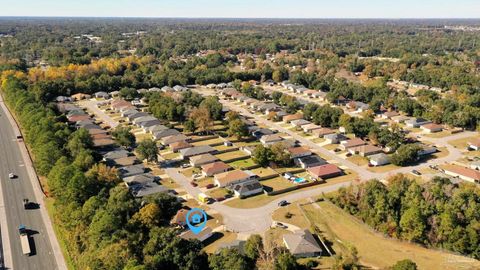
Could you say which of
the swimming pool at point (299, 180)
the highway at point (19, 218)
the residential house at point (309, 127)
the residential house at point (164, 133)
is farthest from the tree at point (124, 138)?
the residential house at point (309, 127)

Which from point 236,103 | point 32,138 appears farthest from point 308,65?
point 32,138

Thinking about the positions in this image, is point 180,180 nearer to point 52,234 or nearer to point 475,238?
point 52,234

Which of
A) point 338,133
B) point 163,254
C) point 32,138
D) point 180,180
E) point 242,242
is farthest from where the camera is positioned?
point 338,133

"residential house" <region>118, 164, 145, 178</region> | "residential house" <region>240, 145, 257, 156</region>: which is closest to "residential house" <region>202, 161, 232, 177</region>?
"residential house" <region>240, 145, 257, 156</region>

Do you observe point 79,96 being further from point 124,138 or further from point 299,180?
Result: point 299,180

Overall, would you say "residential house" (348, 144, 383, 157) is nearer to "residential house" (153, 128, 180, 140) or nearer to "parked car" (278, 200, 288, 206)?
"parked car" (278, 200, 288, 206)
